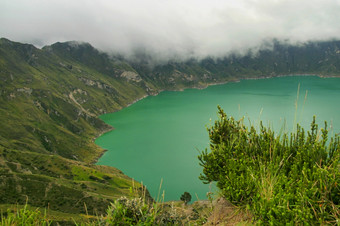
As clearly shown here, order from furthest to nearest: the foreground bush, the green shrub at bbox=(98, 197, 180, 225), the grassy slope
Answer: the grassy slope, the green shrub at bbox=(98, 197, 180, 225), the foreground bush

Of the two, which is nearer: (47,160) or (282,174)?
(282,174)

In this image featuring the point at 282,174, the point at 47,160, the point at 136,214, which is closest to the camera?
the point at 136,214

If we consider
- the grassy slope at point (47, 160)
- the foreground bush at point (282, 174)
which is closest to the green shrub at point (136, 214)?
the foreground bush at point (282, 174)

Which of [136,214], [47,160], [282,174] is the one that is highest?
[282,174]

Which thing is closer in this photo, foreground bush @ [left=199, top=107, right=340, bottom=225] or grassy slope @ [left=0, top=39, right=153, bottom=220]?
foreground bush @ [left=199, top=107, right=340, bottom=225]

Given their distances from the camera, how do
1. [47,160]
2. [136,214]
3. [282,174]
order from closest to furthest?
1. [136,214]
2. [282,174]
3. [47,160]

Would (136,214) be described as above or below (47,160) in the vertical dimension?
above

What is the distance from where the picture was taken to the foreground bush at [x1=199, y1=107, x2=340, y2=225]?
5586 mm

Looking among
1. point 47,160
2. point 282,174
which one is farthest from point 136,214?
point 47,160

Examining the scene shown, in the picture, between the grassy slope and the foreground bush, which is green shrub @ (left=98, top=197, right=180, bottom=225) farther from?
the grassy slope

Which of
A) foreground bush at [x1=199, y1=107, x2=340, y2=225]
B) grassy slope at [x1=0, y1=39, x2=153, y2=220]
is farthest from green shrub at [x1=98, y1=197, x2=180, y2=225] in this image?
grassy slope at [x1=0, y1=39, x2=153, y2=220]

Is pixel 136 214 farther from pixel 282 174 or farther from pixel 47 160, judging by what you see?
pixel 47 160

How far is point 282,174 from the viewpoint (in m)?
7.12

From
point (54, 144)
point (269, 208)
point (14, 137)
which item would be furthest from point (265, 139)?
point (54, 144)
